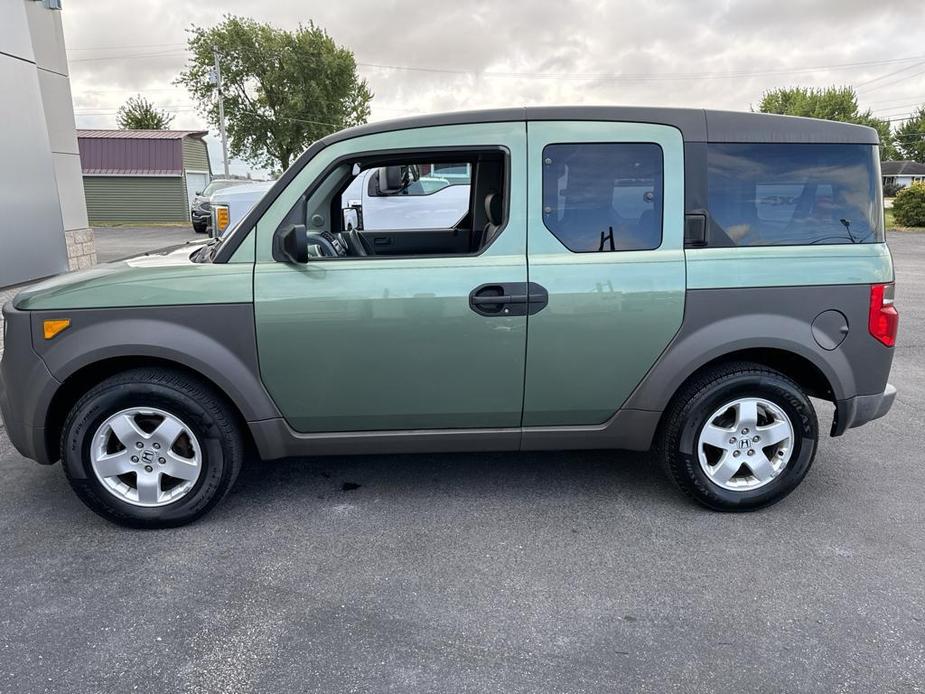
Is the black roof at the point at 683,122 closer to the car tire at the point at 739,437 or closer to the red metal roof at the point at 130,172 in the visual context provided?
the car tire at the point at 739,437

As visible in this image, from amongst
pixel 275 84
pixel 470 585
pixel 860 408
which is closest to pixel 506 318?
pixel 470 585

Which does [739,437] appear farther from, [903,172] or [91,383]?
[903,172]

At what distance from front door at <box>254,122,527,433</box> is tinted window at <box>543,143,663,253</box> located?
18cm

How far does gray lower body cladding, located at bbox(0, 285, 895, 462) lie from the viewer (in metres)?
3.03

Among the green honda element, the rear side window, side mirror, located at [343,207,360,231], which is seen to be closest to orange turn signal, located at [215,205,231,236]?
side mirror, located at [343,207,360,231]

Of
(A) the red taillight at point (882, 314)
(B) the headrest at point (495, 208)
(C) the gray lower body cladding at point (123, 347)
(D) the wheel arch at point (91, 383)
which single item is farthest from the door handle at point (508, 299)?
(A) the red taillight at point (882, 314)

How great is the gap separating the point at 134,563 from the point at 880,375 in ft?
11.9

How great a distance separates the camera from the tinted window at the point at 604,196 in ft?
10.3

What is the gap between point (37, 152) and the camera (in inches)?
365

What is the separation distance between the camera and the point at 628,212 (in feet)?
10.4

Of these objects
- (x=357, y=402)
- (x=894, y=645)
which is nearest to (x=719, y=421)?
(x=894, y=645)

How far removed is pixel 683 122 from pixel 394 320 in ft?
5.42

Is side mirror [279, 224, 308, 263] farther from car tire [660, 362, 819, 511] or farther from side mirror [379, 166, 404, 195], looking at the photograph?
side mirror [379, 166, 404, 195]

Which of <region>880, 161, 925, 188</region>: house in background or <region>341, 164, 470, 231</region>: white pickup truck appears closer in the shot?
<region>341, 164, 470, 231</region>: white pickup truck
